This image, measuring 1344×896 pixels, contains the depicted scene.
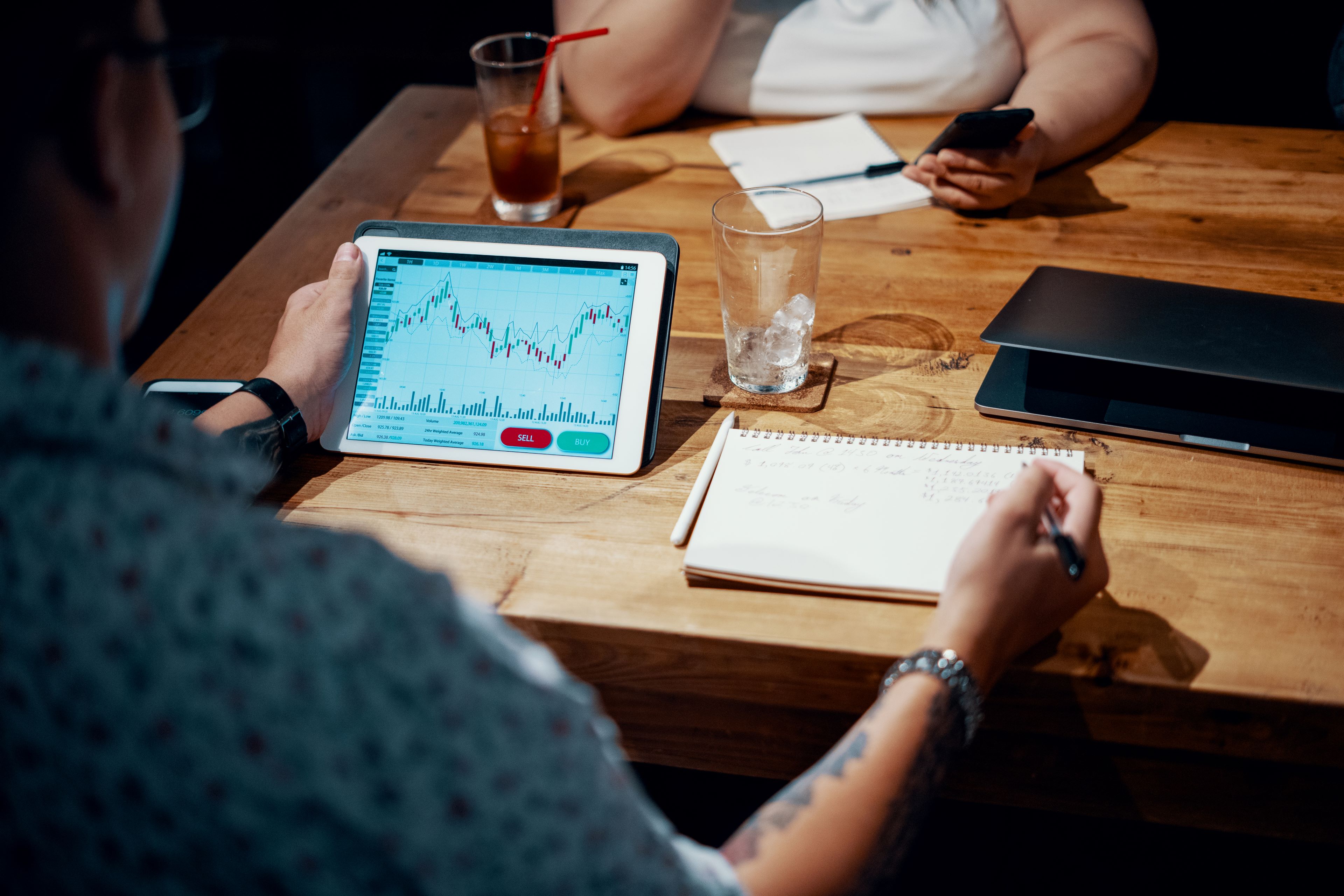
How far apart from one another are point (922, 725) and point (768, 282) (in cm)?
45

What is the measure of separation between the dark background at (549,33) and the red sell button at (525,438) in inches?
27.0

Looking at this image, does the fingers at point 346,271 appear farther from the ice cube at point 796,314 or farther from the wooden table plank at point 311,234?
the ice cube at point 796,314

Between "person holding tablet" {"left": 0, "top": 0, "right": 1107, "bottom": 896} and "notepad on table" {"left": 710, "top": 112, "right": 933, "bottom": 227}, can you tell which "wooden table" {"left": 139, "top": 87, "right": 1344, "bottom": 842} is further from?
"person holding tablet" {"left": 0, "top": 0, "right": 1107, "bottom": 896}

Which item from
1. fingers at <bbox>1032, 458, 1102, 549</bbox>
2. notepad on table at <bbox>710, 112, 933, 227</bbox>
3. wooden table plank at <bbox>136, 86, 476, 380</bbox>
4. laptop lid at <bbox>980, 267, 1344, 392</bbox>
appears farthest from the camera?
notepad on table at <bbox>710, 112, 933, 227</bbox>

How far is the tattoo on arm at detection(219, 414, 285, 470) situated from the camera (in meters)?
0.82

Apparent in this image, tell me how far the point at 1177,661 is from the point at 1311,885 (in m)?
0.81

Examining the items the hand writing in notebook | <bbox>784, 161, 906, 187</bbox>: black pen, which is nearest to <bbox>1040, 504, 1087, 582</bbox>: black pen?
the hand writing in notebook

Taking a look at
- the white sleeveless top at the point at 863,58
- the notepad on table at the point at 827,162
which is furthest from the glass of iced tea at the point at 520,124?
the white sleeveless top at the point at 863,58

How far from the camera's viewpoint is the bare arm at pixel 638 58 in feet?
4.55

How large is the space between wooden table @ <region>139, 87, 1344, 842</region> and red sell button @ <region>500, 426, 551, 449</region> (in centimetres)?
3

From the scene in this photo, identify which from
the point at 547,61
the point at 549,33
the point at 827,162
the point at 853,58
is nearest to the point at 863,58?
the point at 853,58

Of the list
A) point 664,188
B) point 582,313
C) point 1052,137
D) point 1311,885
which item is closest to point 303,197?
point 664,188

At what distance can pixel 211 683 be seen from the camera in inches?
14.4

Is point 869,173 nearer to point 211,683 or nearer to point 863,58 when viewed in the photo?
point 863,58
